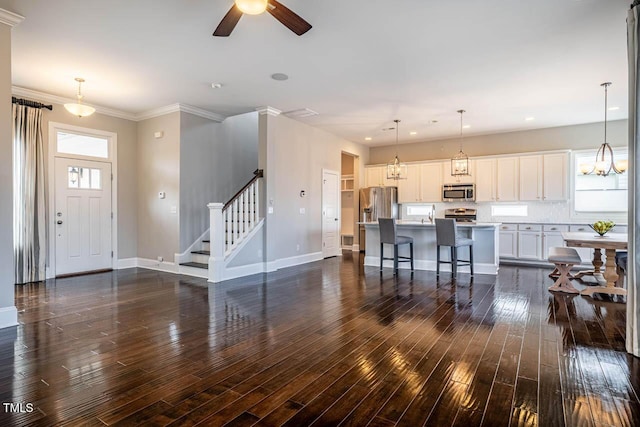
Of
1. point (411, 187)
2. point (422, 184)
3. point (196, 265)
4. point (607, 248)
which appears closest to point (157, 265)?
point (196, 265)

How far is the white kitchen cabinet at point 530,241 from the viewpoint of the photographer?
736 centimetres

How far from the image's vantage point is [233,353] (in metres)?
2.80

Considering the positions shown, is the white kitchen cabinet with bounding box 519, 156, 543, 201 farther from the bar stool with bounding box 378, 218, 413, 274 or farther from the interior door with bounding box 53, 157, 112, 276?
the interior door with bounding box 53, 157, 112, 276

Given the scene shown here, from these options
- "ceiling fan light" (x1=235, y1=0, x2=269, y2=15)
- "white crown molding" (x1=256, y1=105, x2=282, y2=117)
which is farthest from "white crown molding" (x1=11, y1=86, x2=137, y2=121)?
"ceiling fan light" (x1=235, y1=0, x2=269, y2=15)

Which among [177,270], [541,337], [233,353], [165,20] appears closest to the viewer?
[233,353]

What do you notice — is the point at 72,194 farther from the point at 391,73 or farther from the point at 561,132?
the point at 561,132

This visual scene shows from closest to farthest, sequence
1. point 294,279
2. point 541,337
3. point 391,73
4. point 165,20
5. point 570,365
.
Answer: point 570,365
point 541,337
point 165,20
point 391,73
point 294,279

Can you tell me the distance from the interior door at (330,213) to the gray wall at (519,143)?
2.11m

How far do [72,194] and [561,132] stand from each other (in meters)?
9.97

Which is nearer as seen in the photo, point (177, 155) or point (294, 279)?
point (294, 279)

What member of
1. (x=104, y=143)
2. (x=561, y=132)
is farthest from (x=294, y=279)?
(x=561, y=132)

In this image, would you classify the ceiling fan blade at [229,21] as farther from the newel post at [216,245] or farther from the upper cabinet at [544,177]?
the upper cabinet at [544,177]

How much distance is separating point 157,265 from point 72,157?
2417 millimetres

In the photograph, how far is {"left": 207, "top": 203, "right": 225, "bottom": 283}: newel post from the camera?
5598 mm
